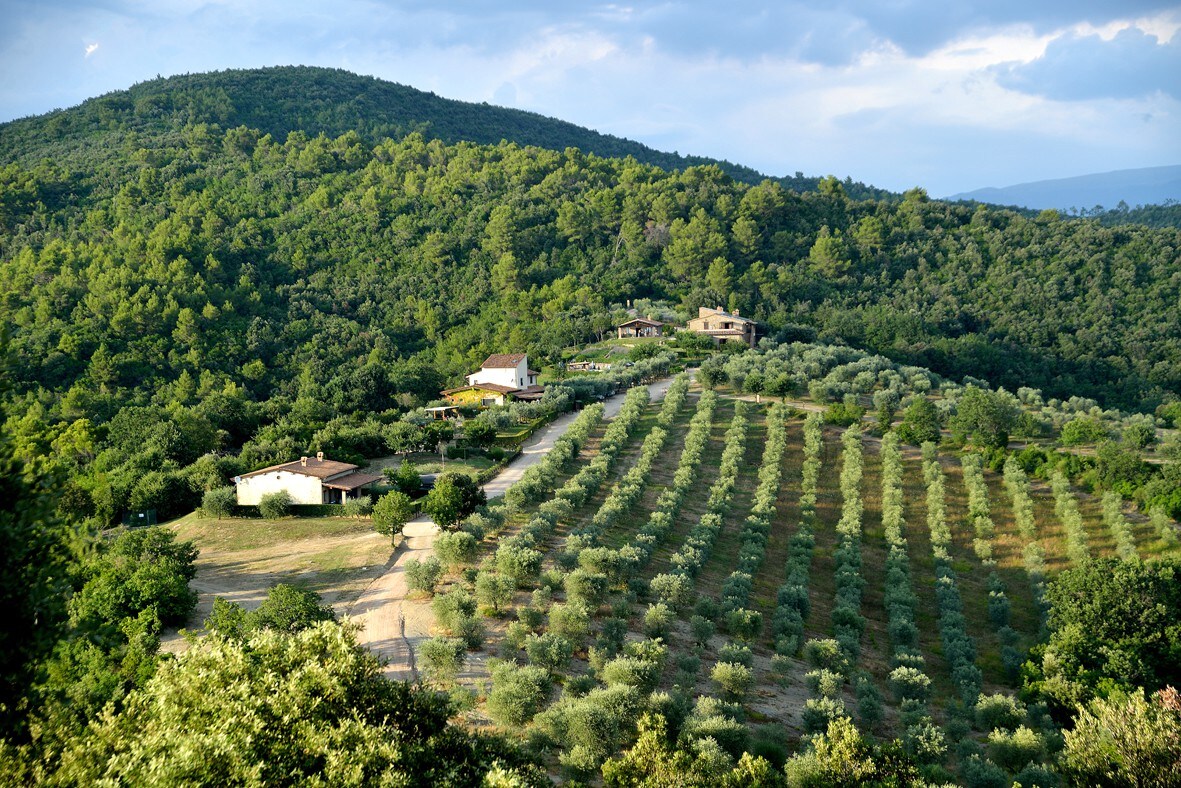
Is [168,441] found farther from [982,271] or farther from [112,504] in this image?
[982,271]

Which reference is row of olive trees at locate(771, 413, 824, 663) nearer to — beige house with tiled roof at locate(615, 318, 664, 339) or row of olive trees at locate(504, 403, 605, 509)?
row of olive trees at locate(504, 403, 605, 509)

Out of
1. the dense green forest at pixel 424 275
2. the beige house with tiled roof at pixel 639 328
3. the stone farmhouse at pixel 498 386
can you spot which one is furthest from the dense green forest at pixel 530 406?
the stone farmhouse at pixel 498 386

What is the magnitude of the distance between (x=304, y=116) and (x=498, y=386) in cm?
10079

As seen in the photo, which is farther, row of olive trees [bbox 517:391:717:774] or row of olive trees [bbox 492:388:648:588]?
row of olive trees [bbox 492:388:648:588]

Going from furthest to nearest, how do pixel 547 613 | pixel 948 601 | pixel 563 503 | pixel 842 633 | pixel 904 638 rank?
1. pixel 563 503
2. pixel 948 601
3. pixel 904 638
4. pixel 842 633
5. pixel 547 613

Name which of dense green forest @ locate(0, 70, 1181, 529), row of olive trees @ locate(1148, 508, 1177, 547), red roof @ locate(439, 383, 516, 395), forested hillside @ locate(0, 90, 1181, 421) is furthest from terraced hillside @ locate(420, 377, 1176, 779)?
forested hillside @ locate(0, 90, 1181, 421)

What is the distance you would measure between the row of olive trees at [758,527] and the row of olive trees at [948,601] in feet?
19.5

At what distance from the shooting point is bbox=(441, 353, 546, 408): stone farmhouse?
5603 cm

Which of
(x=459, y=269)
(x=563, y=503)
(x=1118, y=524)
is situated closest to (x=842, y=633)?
(x=563, y=503)

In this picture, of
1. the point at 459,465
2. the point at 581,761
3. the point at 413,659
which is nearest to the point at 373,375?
the point at 459,465

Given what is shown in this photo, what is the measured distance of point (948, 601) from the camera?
29.8 meters

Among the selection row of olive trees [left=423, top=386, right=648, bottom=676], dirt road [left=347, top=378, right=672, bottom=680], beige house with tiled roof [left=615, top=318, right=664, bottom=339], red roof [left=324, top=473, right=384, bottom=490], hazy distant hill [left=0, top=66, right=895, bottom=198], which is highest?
hazy distant hill [left=0, top=66, right=895, bottom=198]

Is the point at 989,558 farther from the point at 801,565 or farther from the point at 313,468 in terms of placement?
the point at 313,468

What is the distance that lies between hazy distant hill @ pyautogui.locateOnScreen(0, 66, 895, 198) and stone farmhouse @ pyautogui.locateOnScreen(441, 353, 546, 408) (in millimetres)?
77843
